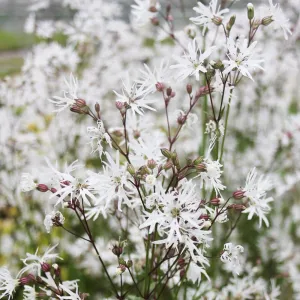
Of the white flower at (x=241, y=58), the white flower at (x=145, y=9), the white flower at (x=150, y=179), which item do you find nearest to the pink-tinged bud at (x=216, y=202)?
the white flower at (x=150, y=179)

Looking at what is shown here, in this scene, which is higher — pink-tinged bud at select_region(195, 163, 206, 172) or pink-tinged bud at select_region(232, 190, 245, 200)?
pink-tinged bud at select_region(195, 163, 206, 172)

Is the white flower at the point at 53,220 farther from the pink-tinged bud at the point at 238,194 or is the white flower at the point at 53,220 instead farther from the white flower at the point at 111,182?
the pink-tinged bud at the point at 238,194

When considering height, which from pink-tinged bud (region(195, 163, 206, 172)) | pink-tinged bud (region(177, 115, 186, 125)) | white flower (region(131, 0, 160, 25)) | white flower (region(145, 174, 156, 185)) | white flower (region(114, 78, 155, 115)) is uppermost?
white flower (region(131, 0, 160, 25))

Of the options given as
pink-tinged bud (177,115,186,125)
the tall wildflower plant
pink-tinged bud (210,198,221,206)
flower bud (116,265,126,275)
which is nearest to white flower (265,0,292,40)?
the tall wildflower plant

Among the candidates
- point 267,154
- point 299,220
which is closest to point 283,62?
point 267,154

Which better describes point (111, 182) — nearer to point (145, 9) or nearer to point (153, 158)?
point (153, 158)

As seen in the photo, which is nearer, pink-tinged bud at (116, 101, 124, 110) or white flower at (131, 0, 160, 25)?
pink-tinged bud at (116, 101, 124, 110)

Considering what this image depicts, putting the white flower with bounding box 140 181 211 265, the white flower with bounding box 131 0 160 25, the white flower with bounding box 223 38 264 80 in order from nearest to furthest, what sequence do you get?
the white flower with bounding box 140 181 211 265 → the white flower with bounding box 223 38 264 80 → the white flower with bounding box 131 0 160 25

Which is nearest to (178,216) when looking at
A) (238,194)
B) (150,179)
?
(150,179)

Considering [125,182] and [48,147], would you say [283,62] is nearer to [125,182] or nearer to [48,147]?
[48,147]

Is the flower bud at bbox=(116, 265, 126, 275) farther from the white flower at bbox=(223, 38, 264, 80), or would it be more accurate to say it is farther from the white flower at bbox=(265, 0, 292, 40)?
the white flower at bbox=(265, 0, 292, 40)
